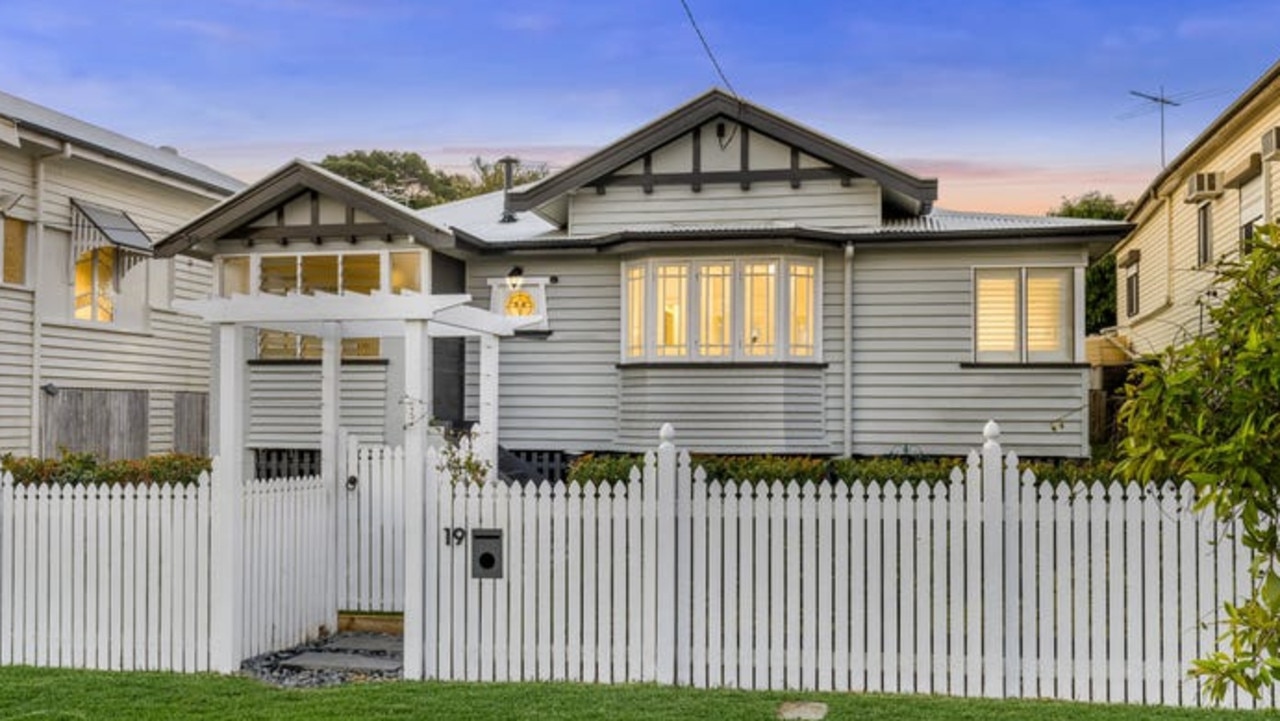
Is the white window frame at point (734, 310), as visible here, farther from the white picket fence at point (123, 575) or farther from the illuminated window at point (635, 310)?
the white picket fence at point (123, 575)

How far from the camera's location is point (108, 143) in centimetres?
1700

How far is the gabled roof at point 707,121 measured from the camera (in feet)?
47.1

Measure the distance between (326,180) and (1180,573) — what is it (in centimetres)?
1151

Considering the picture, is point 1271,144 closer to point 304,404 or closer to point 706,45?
point 706,45

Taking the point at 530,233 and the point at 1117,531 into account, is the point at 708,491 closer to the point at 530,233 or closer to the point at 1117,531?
the point at 1117,531

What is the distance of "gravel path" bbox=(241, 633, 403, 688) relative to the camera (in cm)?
708

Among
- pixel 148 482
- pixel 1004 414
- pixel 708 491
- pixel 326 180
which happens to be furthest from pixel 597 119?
pixel 708 491

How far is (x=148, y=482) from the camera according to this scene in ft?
30.0

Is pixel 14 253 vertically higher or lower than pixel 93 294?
higher

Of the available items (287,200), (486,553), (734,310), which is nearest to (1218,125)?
(734,310)

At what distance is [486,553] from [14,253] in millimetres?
11179

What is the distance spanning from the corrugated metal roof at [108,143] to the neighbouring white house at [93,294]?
39 millimetres

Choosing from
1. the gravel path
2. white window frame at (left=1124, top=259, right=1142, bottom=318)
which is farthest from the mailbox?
white window frame at (left=1124, top=259, right=1142, bottom=318)

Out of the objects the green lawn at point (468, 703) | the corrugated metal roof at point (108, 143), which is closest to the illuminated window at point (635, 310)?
the corrugated metal roof at point (108, 143)
